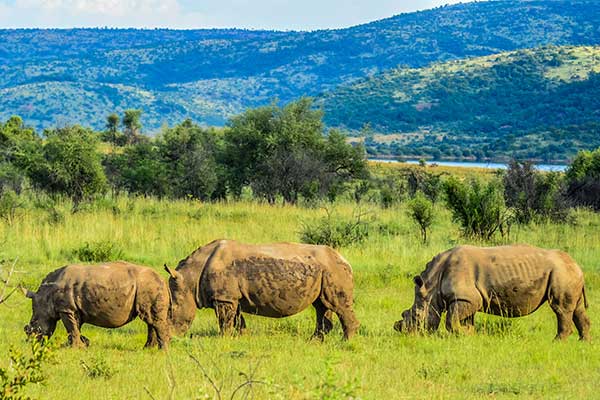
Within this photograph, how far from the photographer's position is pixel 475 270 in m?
10.1

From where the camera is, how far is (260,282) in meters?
10.0

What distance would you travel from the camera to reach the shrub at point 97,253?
644 inches

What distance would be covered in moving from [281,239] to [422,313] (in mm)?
9427

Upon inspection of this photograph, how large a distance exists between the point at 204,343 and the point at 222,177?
21898 mm

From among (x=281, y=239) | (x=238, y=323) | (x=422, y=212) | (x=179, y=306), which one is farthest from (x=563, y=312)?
(x=422, y=212)

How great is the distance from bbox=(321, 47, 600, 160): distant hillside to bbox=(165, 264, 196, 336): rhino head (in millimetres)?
97616

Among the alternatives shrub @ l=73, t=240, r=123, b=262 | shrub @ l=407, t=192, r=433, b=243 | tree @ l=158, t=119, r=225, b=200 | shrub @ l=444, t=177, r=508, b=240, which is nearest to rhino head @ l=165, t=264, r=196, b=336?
shrub @ l=73, t=240, r=123, b=262

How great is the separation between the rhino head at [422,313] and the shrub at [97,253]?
8.05 m

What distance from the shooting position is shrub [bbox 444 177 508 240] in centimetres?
2025

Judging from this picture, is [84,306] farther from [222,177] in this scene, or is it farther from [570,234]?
[222,177]

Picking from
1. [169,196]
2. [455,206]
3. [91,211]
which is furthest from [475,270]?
[169,196]

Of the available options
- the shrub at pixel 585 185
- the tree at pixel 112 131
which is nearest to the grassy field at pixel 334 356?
the shrub at pixel 585 185

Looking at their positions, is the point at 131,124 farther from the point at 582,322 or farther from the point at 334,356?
the point at 334,356

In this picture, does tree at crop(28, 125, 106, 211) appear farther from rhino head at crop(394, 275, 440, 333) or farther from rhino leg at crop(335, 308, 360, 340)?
rhino head at crop(394, 275, 440, 333)
